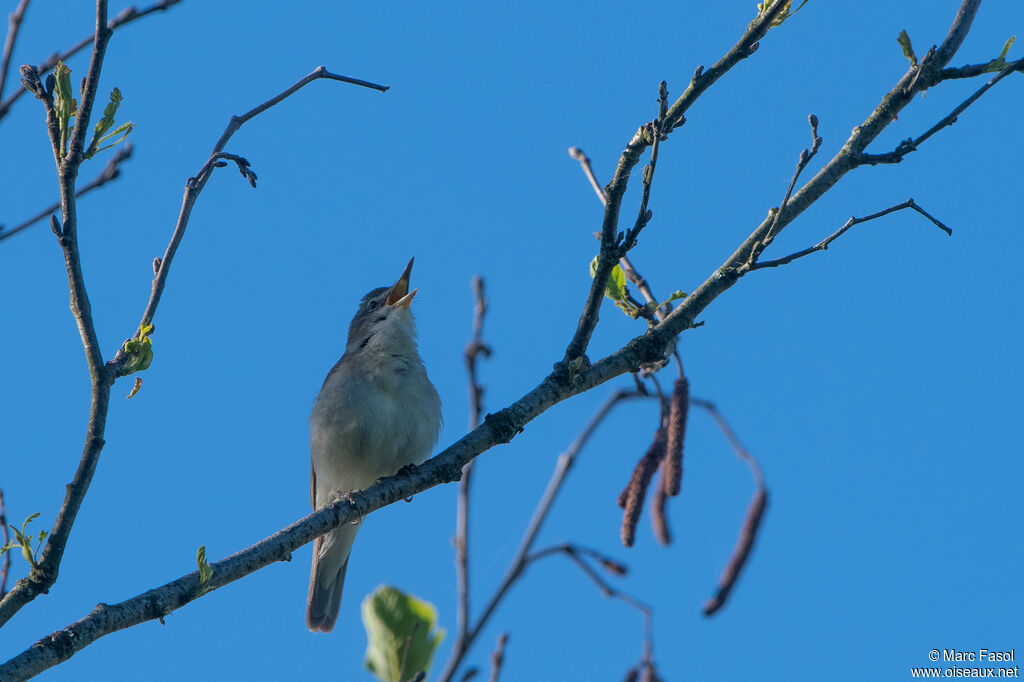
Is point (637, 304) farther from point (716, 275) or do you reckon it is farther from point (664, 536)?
point (664, 536)

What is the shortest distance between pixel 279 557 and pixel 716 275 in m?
2.25

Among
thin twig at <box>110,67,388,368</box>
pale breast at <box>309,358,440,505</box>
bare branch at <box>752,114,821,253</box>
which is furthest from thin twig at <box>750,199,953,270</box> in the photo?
pale breast at <box>309,358,440,505</box>

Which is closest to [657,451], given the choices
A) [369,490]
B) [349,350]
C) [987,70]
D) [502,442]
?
[502,442]

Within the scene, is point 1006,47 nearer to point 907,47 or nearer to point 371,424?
point 907,47

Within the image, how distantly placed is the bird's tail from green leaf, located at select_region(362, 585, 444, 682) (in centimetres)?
263

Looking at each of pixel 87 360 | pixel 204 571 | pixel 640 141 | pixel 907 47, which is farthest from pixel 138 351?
pixel 907 47

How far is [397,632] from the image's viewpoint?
196 inches

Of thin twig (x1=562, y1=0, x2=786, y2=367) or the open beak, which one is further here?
the open beak

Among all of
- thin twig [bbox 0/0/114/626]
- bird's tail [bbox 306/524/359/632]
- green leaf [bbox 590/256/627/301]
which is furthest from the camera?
bird's tail [bbox 306/524/359/632]

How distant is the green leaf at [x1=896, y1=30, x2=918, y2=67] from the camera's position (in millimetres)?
4266

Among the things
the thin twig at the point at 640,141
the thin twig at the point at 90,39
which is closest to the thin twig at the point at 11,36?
the thin twig at the point at 90,39

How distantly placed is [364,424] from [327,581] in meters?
1.57

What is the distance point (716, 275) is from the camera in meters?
Answer: 4.61

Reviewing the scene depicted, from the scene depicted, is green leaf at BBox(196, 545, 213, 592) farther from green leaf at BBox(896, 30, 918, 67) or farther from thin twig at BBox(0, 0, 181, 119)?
green leaf at BBox(896, 30, 918, 67)
